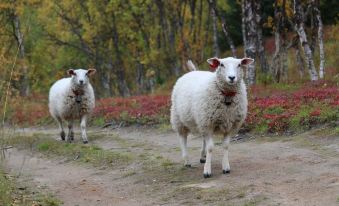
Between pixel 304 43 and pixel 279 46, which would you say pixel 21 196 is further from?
pixel 279 46

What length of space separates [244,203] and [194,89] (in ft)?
11.1

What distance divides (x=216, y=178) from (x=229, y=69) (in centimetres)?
190

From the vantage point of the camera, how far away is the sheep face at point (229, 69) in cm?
973

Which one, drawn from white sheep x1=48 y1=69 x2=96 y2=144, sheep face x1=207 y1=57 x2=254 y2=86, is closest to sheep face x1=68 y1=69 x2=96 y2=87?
white sheep x1=48 y1=69 x2=96 y2=144

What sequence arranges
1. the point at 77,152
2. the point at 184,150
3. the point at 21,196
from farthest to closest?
the point at 77,152 < the point at 184,150 < the point at 21,196

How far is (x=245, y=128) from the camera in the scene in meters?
14.5

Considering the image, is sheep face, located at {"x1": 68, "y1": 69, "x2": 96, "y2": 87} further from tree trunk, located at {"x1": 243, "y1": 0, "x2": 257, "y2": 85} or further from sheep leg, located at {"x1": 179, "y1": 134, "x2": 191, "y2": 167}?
tree trunk, located at {"x1": 243, "y1": 0, "x2": 257, "y2": 85}

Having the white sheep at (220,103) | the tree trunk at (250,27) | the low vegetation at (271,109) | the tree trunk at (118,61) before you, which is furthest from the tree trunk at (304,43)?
the tree trunk at (118,61)

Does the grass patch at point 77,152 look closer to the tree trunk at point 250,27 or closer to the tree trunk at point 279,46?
the tree trunk at point 250,27

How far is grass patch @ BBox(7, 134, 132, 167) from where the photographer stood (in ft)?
42.5

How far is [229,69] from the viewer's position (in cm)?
982

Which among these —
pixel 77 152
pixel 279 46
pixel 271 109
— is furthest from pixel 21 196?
pixel 279 46

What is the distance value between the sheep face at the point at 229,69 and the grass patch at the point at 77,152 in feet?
11.9

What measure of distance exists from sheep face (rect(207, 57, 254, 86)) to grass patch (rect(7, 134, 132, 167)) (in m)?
3.62
